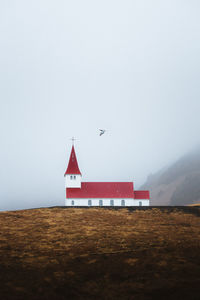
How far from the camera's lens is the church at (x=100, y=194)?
4438 centimetres

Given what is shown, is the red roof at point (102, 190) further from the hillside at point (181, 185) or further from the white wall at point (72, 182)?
the hillside at point (181, 185)

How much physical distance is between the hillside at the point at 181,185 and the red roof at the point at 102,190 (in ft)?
267

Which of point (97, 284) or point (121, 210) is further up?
point (121, 210)

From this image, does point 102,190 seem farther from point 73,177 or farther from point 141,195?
point 141,195

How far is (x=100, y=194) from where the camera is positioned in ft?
148

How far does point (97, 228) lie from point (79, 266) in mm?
2843

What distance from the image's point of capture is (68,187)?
Result: 159ft

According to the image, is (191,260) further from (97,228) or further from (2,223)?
(2,223)

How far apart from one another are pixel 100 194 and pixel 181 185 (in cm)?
10449

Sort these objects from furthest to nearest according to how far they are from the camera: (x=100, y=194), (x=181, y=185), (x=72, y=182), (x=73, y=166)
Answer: (x=181, y=185) < (x=73, y=166) < (x=72, y=182) < (x=100, y=194)

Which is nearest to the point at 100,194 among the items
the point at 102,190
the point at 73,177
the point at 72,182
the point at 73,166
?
the point at 102,190

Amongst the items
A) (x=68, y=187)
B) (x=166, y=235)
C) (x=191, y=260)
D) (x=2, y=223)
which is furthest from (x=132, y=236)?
(x=68, y=187)

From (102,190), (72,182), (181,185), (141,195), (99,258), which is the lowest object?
(99,258)

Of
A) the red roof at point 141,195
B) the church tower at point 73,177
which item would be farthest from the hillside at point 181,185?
the church tower at point 73,177
